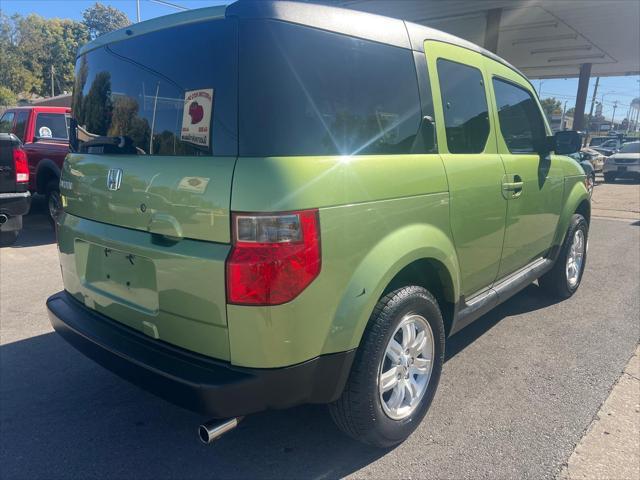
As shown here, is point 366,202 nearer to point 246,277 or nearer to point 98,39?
point 246,277

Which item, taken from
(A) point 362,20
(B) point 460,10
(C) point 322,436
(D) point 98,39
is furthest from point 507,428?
(B) point 460,10

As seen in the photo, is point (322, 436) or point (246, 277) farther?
point (322, 436)

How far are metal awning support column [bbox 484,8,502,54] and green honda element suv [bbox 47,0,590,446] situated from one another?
13.2m

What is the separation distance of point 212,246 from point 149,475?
4.12ft

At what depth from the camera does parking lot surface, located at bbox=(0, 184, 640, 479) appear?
2.40 m

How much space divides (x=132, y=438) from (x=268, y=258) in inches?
59.8

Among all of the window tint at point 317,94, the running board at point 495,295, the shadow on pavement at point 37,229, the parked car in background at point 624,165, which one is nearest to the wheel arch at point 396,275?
the running board at point 495,295

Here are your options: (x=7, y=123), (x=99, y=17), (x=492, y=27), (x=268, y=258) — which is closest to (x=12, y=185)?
(x=7, y=123)

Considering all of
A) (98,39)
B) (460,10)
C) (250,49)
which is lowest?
(250,49)

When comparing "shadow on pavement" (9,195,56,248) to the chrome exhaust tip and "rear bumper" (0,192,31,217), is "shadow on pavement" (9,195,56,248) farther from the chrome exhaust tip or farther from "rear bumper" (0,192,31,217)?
the chrome exhaust tip

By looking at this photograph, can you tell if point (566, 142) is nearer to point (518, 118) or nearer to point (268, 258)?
point (518, 118)

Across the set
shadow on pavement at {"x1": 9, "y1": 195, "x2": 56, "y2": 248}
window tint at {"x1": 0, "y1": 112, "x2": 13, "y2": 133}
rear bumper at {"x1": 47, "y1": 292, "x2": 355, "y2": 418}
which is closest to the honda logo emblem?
rear bumper at {"x1": 47, "y1": 292, "x2": 355, "y2": 418}

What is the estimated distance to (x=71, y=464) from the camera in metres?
2.40

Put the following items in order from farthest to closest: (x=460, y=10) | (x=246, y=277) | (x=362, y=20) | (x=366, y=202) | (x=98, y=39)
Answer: (x=460, y=10) < (x=98, y=39) < (x=362, y=20) < (x=366, y=202) < (x=246, y=277)
